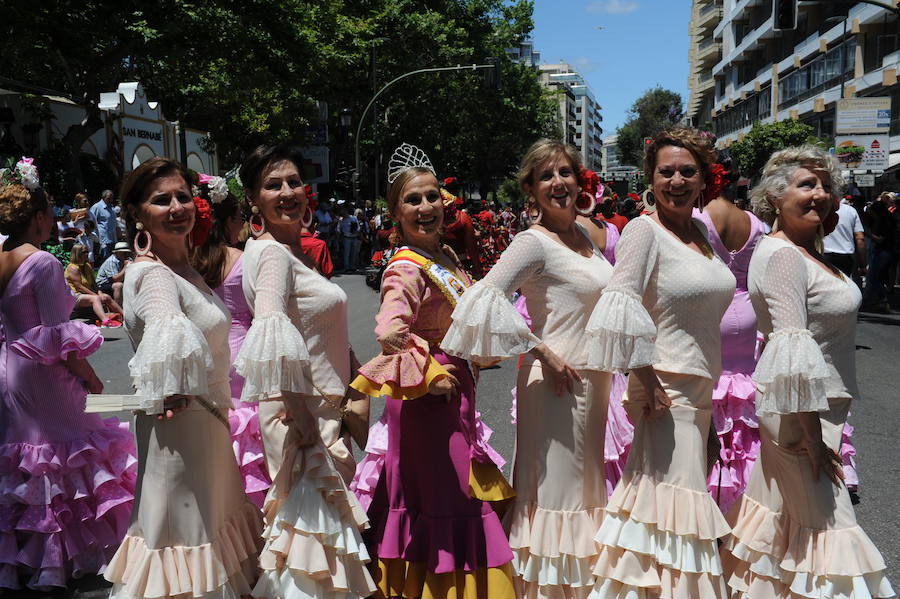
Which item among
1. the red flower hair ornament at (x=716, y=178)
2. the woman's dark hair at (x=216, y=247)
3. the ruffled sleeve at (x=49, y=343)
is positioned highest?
the red flower hair ornament at (x=716, y=178)

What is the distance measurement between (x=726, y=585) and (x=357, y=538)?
157cm

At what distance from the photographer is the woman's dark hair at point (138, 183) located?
10.4ft

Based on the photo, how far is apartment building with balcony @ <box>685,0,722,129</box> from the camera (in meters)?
71.9

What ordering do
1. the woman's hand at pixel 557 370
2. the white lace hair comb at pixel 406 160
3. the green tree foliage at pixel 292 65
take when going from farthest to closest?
the green tree foliage at pixel 292 65 → the white lace hair comb at pixel 406 160 → the woman's hand at pixel 557 370

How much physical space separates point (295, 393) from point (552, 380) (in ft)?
3.66

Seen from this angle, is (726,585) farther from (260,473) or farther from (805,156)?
(260,473)

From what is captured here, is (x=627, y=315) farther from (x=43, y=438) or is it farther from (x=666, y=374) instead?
(x=43, y=438)

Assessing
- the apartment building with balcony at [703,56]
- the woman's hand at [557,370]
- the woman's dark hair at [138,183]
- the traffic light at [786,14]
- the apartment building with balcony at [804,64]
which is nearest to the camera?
the woman's dark hair at [138,183]

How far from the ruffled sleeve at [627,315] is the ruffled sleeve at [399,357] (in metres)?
0.65

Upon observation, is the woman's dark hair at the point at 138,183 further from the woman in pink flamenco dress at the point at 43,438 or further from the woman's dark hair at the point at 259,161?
the woman in pink flamenco dress at the point at 43,438

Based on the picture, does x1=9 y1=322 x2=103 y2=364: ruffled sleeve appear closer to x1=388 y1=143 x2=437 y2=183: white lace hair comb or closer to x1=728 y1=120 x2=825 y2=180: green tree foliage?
x1=388 y1=143 x2=437 y2=183: white lace hair comb

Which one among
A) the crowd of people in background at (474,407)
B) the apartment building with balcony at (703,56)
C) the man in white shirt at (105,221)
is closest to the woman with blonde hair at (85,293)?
the man in white shirt at (105,221)

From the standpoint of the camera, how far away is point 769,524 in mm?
3141

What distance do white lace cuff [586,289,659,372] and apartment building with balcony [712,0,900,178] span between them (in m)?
21.1
